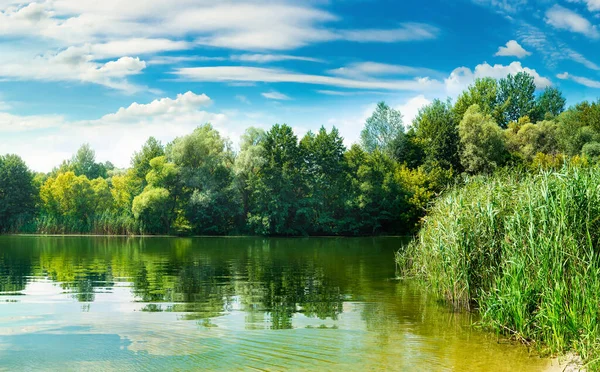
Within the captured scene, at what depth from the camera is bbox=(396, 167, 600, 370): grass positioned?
34.3 ft

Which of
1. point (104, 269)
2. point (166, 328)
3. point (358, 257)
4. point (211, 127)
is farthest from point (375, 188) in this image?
point (166, 328)

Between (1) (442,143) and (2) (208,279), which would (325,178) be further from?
(2) (208,279)

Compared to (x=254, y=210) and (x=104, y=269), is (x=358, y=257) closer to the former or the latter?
(x=104, y=269)

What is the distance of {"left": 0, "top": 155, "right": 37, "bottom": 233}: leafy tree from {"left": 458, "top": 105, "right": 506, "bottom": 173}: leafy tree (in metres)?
63.8

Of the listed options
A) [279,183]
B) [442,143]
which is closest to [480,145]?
[442,143]

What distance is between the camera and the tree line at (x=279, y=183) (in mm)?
68938

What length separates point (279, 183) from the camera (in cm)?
6925

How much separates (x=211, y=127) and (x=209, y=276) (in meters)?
52.4

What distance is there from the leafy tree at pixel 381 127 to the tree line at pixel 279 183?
537 inches

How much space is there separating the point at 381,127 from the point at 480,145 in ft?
75.4

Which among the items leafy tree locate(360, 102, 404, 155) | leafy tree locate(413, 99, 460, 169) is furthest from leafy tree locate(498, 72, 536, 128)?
leafy tree locate(413, 99, 460, 169)

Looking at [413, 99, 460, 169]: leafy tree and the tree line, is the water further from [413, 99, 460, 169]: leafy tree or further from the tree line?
[413, 99, 460, 169]: leafy tree

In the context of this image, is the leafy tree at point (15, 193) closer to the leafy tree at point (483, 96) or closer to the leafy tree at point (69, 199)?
the leafy tree at point (69, 199)

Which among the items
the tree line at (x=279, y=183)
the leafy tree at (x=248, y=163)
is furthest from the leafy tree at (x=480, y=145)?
the leafy tree at (x=248, y=163)
